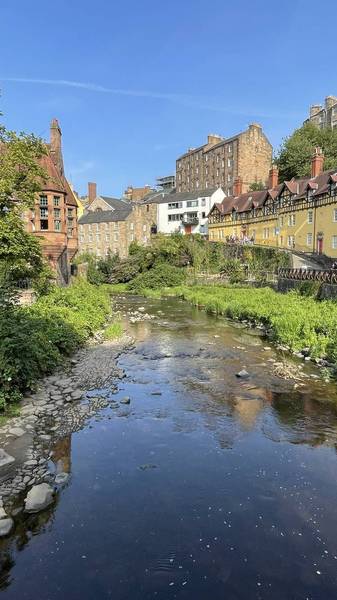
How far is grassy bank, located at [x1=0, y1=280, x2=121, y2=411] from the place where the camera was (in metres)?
11.5

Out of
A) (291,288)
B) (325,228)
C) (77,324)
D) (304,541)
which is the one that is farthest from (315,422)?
(325,228)

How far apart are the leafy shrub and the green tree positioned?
22.4m

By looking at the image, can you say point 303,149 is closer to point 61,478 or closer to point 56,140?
point 56,140

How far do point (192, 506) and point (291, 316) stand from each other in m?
16.1

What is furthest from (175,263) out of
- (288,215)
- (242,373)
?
(242,373)

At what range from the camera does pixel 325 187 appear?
140ft

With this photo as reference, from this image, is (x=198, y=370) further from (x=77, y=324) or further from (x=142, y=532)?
(x=142, y=532)

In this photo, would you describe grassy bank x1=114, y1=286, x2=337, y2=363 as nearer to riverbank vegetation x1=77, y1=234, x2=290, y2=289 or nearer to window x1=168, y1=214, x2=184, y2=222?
riverbank vegetation x1=77, y1=234, x2=290, y2=289

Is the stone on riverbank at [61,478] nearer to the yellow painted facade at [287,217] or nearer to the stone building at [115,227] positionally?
the yellow painted facade at [287,217]

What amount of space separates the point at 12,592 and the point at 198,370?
11.5 metres

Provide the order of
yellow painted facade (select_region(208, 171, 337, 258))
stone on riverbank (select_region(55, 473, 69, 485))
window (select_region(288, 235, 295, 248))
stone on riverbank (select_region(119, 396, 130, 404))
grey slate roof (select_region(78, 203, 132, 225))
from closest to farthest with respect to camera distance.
Answer: stone on riverbank (select_region(55, 473, 69, 485)), stone on riverbank (select_region(119, 396, 130, 404)), yellow painted facade (select_region(208, 171, 337, 258)), window (select_region(288, 235, 295, 248)), grey slate roof (select_region(78, 203, 132, 225))

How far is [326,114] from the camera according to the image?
8581 centimetres

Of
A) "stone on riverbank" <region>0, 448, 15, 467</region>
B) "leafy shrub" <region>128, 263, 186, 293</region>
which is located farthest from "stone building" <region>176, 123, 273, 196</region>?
"stone on riverbank" <region>0, 448, 15, 467</region>

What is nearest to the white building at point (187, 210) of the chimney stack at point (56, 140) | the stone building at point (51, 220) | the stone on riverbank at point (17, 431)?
the chimney stack at point (56, 140)
